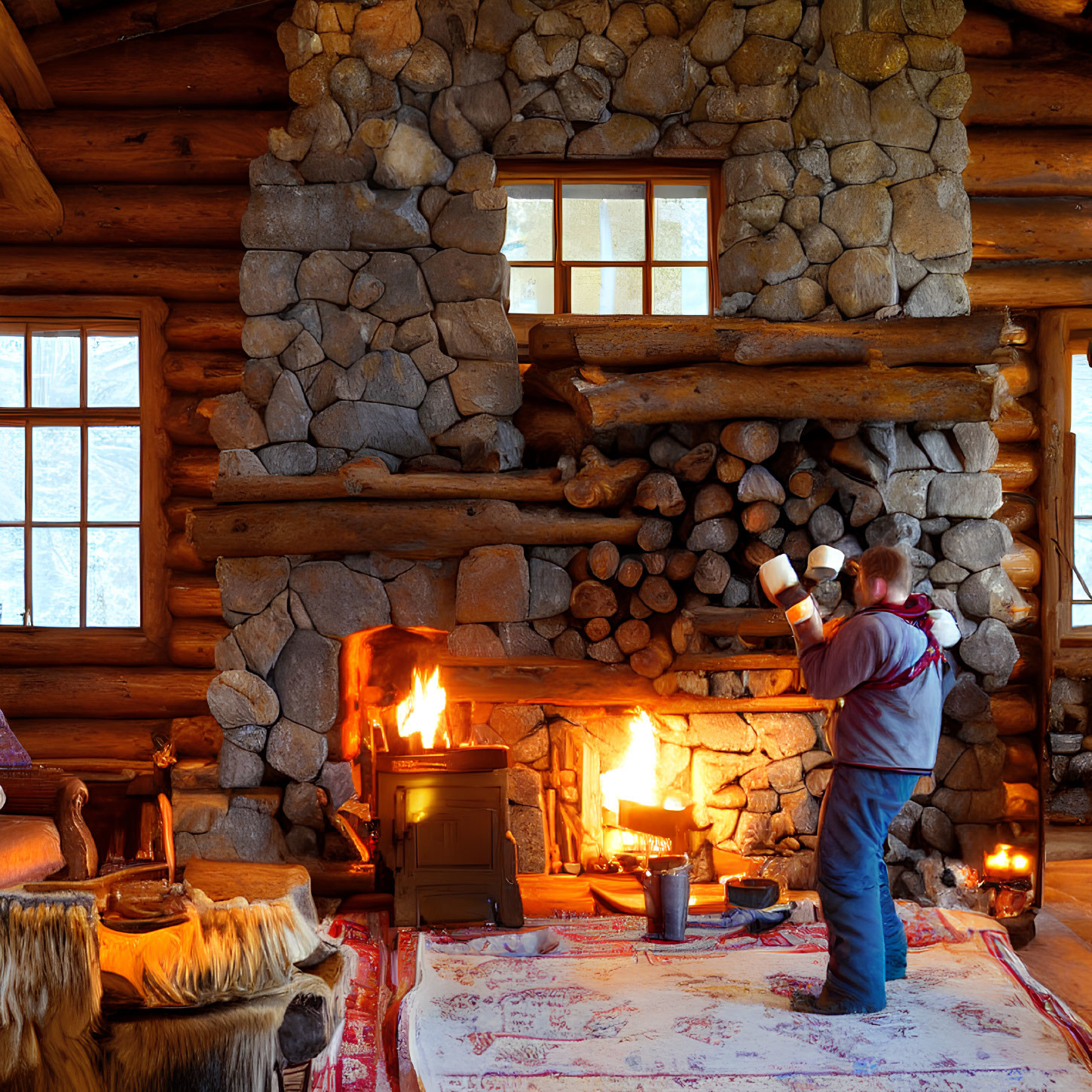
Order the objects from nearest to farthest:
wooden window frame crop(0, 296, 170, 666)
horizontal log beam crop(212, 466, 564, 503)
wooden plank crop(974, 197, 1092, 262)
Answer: horizontal log beam crop(212, 466, 564, 503), wooden plank crop(974, 197, 1092, 262), wooden window frame crop(0, 296, 170, 666)

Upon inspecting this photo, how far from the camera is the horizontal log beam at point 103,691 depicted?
22.1ft

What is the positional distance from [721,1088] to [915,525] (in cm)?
316

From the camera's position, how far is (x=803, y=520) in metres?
5.72

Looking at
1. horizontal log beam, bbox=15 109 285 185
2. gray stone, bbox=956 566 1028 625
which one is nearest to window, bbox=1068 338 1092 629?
gray stone, bbox=956 566 1028 625

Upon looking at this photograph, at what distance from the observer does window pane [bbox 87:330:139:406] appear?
6883 mm

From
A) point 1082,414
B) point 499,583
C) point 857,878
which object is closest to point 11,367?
point 499,583

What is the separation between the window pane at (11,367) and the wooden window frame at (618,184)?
304 cm

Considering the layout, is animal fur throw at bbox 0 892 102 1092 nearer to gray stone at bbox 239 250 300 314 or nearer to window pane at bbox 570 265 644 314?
gray stone at bbox 239 250 300 314

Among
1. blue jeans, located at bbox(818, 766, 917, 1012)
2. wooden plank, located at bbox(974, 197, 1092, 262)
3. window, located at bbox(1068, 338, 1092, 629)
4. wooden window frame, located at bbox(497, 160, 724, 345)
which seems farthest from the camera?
window, located at bbox(1068, 338, 1092, 629)

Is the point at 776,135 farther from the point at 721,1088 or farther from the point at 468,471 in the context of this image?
the point at 721,1088

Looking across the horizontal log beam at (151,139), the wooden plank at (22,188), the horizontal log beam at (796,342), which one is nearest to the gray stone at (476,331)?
the horizontal log beam at (796,342)

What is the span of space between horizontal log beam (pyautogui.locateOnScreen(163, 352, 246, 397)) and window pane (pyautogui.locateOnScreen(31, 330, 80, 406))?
0.59m

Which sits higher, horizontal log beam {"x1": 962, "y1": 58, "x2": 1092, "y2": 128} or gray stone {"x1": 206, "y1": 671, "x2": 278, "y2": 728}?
horizontal log beam {"x1": 962, "y1": 58, "x2": 1092, "y2": 128}

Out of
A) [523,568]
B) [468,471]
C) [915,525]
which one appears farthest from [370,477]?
[915,525]
